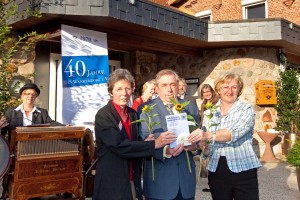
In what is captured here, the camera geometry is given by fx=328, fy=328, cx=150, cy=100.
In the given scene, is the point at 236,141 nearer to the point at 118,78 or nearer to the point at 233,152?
the point at 233,152

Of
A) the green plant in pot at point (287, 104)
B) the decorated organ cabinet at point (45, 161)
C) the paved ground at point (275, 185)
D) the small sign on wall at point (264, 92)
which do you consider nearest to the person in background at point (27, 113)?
the decorated organ cabinet at point (45, 161)

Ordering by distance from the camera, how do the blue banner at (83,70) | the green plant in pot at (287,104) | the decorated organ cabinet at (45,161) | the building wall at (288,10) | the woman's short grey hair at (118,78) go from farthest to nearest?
1. the building wall at (288,10)
2. the green plant in pot at (287,104)
3. the blue banner at (83,70)
4. the decorated organ cabinet at (45,161)
5. the woman's short grey hair at (118,78)

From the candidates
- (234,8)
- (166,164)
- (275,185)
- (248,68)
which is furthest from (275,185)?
(234,8)

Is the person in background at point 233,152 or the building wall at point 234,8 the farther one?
the building wall at point 234,8

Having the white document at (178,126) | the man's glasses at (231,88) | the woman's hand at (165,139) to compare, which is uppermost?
the man's glasses at (231,88)

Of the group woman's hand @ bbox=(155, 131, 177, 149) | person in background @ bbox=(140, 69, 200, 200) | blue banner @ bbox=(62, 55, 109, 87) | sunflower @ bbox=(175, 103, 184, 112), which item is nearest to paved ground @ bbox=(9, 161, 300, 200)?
person in background @ bbox=(140, 69, 200, 200)

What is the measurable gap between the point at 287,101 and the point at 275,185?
3.40m

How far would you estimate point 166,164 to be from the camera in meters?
2.22

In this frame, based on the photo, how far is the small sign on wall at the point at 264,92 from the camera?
8.06 meters

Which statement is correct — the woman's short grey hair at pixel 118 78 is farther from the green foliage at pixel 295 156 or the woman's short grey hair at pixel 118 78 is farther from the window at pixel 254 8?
the window at pixel 254 8

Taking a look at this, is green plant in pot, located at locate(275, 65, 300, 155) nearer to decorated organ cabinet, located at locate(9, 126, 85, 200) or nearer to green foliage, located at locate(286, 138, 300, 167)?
green foliage, located at locate(286, 138, 300, 167)

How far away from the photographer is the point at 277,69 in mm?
8391

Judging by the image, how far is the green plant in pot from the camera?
805 centimetres

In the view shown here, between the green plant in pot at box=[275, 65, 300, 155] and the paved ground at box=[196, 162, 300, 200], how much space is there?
125cm
